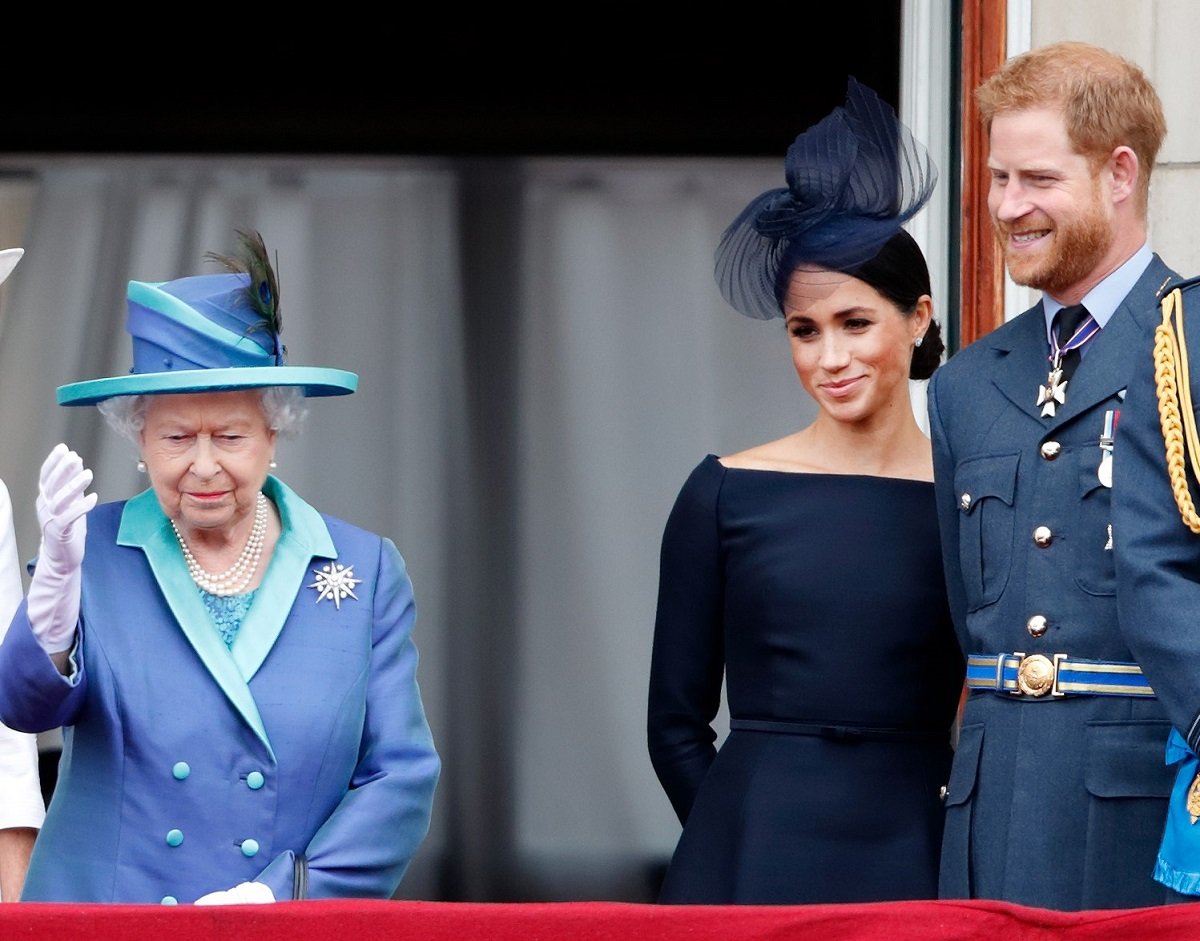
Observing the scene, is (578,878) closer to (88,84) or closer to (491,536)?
(491,536)

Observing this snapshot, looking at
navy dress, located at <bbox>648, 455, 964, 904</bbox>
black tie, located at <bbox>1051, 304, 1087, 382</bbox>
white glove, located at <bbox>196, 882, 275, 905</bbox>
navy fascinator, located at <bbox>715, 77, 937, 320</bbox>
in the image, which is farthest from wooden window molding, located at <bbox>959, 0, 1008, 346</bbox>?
white glove, located at <bbox>196, 882, 275, 905</bbox>

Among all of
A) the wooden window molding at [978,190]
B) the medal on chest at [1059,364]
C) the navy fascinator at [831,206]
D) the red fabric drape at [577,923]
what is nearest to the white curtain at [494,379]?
the wooden window molding at [978,190]

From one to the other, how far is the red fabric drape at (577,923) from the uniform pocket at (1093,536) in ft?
1.77

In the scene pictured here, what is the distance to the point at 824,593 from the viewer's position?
275cm

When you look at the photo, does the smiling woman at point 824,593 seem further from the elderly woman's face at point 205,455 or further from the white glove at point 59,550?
the white glove at point 59,550

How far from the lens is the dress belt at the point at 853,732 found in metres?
2.72

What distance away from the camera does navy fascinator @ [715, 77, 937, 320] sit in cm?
286

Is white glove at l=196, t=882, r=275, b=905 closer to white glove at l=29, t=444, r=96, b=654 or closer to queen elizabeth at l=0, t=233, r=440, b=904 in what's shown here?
queen elizabeth at l=0, t=233, r=440, b=904

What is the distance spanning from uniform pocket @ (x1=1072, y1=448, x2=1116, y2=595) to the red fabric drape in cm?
54

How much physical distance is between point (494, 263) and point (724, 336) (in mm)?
715

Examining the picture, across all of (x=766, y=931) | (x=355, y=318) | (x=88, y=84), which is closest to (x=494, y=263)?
(x=355, y=318)

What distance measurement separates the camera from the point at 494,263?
5965 millimetres

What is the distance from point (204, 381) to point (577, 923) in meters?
0.93

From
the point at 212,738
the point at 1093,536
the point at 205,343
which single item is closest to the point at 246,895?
the point at 212,738
